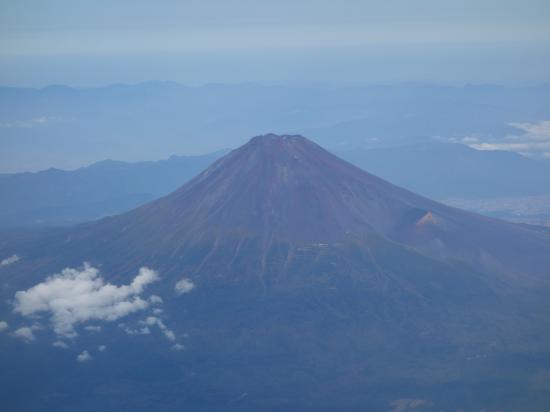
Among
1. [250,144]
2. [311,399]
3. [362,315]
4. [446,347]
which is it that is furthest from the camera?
[250,144]

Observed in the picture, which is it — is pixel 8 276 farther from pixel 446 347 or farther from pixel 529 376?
pixel 529 376

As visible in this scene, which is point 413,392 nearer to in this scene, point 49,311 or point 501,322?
point 501,322

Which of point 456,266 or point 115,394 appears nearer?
point 115,394

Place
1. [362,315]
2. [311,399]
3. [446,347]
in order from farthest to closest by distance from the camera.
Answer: [362,315], [446,347], [311,399]

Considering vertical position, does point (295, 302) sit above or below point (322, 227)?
below

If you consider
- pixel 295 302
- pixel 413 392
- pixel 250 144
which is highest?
pixel 250 144

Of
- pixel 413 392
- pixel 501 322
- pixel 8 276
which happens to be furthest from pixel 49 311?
pixel 501 322
